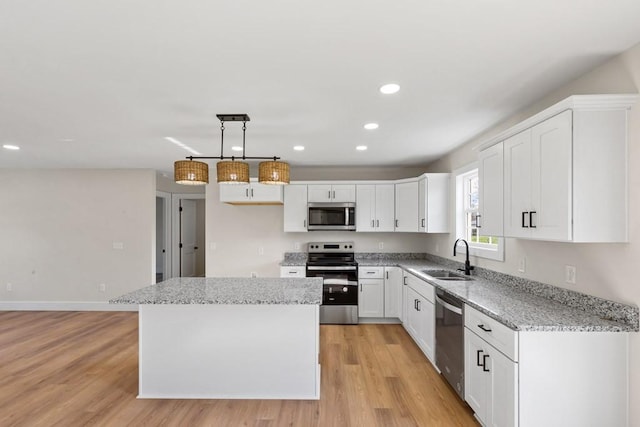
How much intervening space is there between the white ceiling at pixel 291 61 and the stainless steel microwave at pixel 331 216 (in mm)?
1731

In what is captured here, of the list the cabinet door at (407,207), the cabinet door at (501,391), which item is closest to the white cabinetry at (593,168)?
the cabinet door at (501,391)

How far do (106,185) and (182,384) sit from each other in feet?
13.6

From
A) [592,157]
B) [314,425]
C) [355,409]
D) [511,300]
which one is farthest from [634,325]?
[314,425]

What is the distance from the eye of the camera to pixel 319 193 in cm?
500

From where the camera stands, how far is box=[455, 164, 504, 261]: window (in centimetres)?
369

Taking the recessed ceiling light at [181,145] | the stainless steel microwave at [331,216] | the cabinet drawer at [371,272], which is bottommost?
the cabinet drawer at [371,272]

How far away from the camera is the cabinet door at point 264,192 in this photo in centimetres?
481

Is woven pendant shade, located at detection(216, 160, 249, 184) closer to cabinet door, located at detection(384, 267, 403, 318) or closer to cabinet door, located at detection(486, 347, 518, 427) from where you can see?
cabinet door, located at detection(486, 347, 518, 427)

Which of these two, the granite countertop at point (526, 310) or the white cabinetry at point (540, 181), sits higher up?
the white cabinetry at point (540, 181)

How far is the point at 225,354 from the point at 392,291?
267 cm

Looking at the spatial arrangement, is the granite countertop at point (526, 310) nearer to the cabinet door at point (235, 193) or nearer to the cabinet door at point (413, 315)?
the cabinet door at point (413, 315)

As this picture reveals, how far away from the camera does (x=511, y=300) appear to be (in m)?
2.41

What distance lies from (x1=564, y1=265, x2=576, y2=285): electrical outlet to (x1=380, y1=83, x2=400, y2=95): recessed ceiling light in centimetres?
166

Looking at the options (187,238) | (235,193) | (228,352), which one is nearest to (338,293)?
(235,193)
